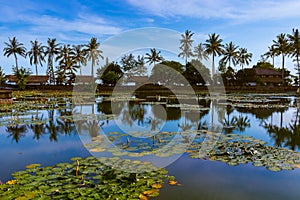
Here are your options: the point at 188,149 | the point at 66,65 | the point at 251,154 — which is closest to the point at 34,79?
the point at 66,65

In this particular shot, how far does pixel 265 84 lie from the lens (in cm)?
5166

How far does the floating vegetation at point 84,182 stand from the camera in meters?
4.70

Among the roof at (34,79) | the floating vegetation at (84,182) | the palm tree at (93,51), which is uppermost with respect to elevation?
the palm tree at (93,51)

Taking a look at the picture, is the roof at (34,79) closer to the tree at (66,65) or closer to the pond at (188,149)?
the tree at (66,65)

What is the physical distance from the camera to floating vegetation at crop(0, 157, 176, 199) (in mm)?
4695

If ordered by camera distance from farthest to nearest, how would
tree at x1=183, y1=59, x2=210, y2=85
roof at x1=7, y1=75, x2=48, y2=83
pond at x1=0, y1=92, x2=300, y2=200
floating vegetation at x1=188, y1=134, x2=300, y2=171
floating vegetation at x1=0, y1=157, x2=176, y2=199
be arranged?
roof at x1=7, y1=75, x2=48, y2=83, tree at x1=183, y1=59, x2=210, y2=85, floating vegetation at x1=188, y1=134, x2=300, y2=171, pond at x1=0, y1=92, x2=300, y2=200, floating vegetation at x1=0, y1=157, x2=176, y2=199

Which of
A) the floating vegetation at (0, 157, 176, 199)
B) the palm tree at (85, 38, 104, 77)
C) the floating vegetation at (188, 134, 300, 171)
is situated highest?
the palm tree at (85, 38, 104, 77)

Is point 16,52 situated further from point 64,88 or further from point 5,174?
point 5,174

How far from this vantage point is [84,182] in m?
5.25

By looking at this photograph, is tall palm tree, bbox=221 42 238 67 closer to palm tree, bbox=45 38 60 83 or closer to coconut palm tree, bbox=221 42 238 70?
coconut palm tree, bbox=221 42 238 70

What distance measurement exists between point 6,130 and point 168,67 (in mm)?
42443

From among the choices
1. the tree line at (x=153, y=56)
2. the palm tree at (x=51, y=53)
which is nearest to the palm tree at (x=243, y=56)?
the tree line at (x=153, y=56)

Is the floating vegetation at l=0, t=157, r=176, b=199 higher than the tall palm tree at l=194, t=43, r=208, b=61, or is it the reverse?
the tall palm tree at l=194, t=43, r=208, b=61

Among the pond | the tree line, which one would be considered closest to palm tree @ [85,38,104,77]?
the tree line
